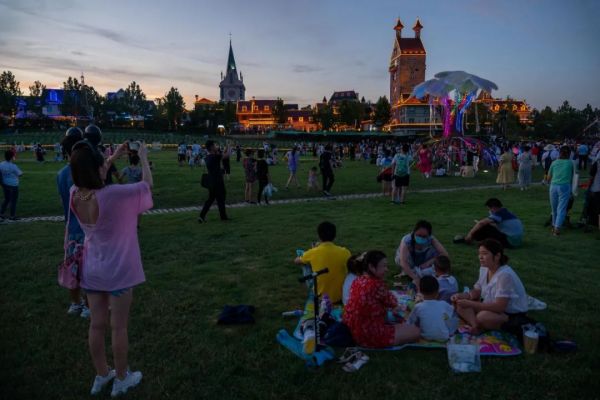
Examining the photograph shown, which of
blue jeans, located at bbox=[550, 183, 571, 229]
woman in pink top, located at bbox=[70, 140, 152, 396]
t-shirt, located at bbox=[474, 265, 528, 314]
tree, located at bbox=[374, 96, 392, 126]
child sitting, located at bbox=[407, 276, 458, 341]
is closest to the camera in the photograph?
woman in pink top, located at bbox=[70, 140, 152, 396]

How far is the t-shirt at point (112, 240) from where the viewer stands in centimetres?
322

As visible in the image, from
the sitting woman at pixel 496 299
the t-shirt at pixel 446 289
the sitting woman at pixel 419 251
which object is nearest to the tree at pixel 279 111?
the sitting woman at pixel 419 251

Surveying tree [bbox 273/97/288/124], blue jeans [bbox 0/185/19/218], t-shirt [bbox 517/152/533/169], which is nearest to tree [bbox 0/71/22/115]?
tree [bbox 273/97/288/124]

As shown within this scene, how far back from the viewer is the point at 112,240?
10.8 feet

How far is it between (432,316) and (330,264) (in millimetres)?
1419

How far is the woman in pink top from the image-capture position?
3162 mm

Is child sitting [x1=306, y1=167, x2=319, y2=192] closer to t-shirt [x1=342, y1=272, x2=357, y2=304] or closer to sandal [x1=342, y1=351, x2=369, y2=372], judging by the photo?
t-shirt [x1=342, y1=272, x2=357, y2=304]

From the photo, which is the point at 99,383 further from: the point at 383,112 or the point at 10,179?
the point at 383,112

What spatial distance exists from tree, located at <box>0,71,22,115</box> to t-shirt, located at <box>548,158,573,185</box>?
106183 mm

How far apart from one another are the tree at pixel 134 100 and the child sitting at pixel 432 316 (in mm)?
142976

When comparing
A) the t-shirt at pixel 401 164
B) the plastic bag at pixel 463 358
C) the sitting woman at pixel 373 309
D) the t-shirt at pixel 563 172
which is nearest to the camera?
the plastic bag at pixel 463 358

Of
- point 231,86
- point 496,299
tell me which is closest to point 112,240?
point 496,299

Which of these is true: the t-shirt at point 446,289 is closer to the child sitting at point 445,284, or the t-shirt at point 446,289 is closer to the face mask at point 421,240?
the child sitting at point 445,284

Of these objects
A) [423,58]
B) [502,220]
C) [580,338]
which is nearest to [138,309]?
[580,338]
